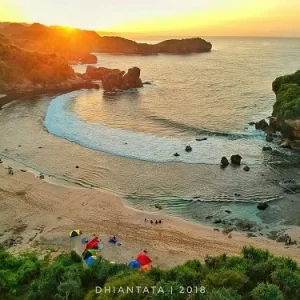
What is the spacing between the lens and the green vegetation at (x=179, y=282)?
17.0 meters

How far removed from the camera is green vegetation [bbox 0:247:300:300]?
17000 mm

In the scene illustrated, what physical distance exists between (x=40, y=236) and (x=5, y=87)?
87.8 metres

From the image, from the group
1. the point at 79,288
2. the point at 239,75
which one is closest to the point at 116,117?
the point at 79,288

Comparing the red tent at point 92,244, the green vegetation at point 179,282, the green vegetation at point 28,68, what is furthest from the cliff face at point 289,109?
the green vegetation at point 28,68

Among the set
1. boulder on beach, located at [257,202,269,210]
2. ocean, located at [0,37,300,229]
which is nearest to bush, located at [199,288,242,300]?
ocean, located at [0,37,300,229]

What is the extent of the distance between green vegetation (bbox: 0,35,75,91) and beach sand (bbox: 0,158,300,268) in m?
77.3

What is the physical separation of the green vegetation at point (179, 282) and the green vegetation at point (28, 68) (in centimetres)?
10275

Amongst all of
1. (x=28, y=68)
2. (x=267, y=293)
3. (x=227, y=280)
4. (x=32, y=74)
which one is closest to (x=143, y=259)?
(x=227, y=280)

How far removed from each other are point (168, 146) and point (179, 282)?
4588 cm

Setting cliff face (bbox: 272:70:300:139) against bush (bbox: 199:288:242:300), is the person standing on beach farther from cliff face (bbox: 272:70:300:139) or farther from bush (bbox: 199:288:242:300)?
cliff face (bbox: 272:70:300:139)

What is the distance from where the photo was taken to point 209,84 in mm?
124500

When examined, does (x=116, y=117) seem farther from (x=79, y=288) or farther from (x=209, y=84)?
(x=79, y=288)

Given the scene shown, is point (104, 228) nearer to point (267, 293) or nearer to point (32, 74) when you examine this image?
point (267, 293)

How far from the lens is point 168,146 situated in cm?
6391
